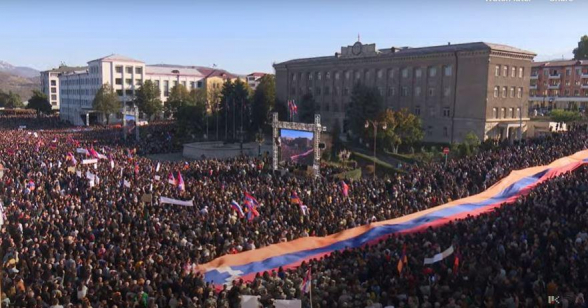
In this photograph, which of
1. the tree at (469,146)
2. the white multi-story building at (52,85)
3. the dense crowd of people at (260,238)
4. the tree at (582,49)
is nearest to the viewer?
the dense crowd of people at (260,238)

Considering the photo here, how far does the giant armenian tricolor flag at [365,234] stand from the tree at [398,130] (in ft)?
54.9

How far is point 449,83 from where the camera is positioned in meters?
45.6

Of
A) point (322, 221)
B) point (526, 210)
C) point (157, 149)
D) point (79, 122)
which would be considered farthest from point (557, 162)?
point (79, 122)

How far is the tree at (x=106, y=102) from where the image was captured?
7481 cm

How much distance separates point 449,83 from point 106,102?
162 ft

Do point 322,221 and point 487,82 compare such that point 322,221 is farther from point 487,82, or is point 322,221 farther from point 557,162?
point 487,82

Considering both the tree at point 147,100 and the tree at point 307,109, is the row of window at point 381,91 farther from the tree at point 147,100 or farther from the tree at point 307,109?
the tree at point 147,100

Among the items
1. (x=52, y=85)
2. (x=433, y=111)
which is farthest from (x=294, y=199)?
(x=52, y=85)

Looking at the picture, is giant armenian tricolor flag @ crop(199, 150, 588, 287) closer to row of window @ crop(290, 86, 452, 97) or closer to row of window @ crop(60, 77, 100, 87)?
row of window @ crop(290, 86, 452, 97)

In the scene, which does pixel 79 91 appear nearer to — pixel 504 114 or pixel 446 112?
pixel 446 112

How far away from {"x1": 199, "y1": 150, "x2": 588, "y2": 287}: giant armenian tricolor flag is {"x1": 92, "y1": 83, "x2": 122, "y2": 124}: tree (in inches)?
2492

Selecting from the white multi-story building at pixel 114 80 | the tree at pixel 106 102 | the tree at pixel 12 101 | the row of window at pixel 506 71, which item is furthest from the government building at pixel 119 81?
the row of window at pixel 506 71

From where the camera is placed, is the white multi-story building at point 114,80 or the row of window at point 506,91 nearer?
the row of window at point 506,91

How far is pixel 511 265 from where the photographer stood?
11.5 meters
